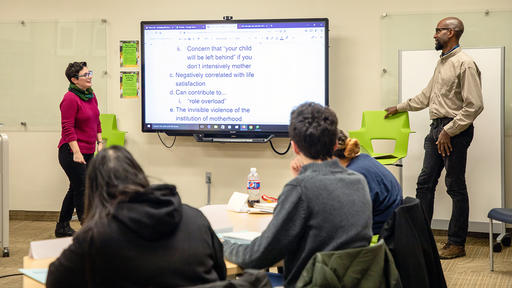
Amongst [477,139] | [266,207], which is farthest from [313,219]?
[477,139]

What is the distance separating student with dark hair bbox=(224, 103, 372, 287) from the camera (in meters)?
1.91

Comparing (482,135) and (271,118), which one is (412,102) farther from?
(271,118)

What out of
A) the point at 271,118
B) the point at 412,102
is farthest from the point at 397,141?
the point at 271,118

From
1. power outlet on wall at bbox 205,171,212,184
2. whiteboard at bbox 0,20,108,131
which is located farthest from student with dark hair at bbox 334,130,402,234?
whiteboard at bbox 0,20,108,131

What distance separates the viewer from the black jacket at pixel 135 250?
150 cm

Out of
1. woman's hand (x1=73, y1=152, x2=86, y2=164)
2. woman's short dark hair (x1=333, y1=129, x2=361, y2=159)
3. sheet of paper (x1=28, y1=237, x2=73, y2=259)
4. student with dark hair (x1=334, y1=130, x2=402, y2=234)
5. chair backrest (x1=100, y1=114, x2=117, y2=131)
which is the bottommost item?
sheet of paper (x1=28, y1=237, x2=73, y2=259)

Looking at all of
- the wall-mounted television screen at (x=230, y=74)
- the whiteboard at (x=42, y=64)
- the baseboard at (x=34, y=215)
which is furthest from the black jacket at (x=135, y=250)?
the baseboard at (x=34, y=215)

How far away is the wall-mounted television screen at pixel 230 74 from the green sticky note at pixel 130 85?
0.88 feet

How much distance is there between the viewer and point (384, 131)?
4957mm

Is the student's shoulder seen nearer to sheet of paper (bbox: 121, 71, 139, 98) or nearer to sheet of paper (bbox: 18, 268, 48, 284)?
sheet of paper (bbox: 18, 268, 48, 284)

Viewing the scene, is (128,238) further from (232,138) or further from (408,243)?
(232,138)

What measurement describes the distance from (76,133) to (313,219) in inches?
132

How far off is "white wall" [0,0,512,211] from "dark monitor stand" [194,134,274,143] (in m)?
0.17

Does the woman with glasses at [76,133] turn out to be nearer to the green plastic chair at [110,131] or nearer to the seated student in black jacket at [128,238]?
the green plastic chair at [110,131]
